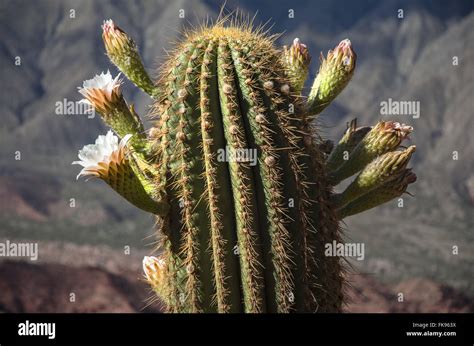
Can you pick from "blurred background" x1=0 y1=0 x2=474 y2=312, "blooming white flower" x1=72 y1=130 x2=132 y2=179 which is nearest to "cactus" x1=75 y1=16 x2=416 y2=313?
"blooming white flower" x1=72 y1=130 x2=132 y2=179

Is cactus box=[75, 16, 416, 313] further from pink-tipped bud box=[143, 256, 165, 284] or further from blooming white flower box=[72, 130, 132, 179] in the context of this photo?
pink-tipped bud box=[143, 256, 165, 284]

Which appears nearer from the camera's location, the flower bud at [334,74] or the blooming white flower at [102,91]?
the blooming white flower at [102,91]

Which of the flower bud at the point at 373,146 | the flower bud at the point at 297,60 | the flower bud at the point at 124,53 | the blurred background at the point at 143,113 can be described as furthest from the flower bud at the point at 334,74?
the blurred background at the point at 143,113

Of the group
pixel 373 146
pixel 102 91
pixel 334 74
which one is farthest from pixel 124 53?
pixel 373 146

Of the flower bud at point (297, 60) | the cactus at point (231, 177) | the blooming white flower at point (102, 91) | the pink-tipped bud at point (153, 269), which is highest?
the flower bud at point (297, 60)

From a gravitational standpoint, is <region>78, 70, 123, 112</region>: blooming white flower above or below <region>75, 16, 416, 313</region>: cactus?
above

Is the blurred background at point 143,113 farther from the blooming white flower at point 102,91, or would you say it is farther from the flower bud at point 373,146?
the blooming white flower at point 102,91

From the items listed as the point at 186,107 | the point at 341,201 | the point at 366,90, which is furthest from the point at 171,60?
the point at 366,90
